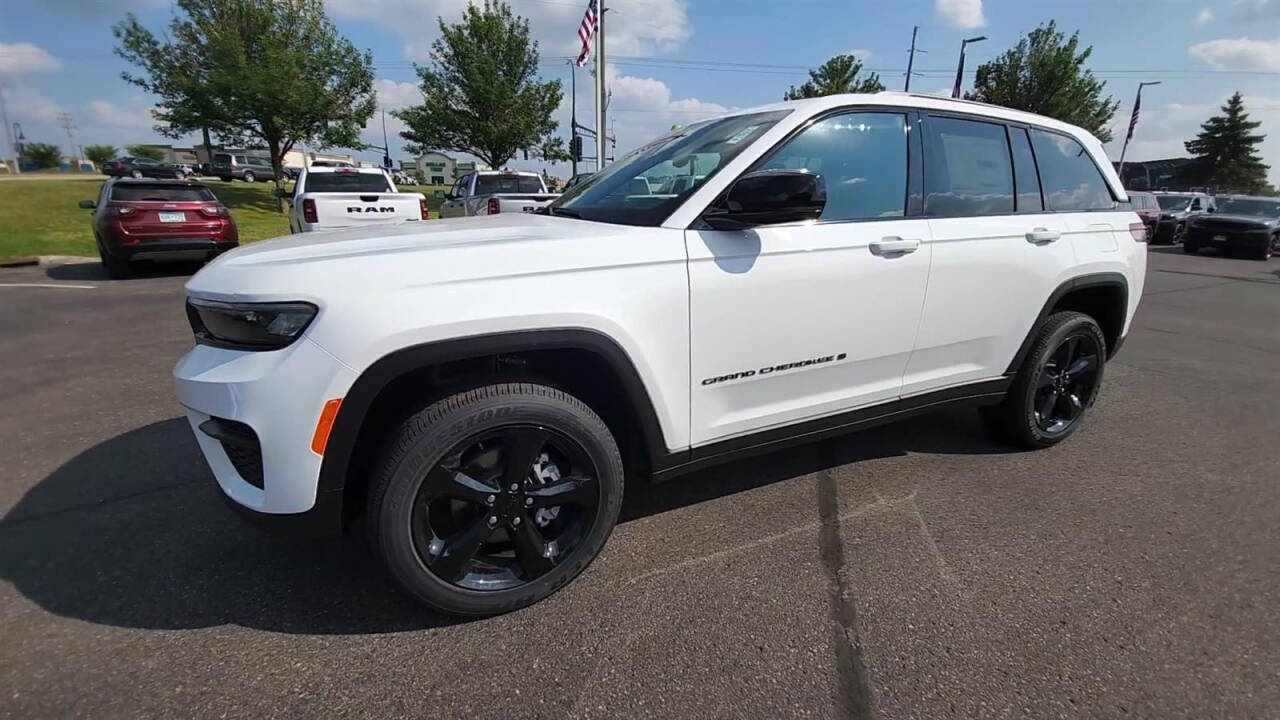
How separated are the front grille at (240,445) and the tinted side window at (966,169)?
9.44 feet

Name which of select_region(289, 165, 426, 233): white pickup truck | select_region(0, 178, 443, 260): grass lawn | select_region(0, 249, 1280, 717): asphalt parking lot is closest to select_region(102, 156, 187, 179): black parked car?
select_region(0, 178, 443, 260): grass lawn

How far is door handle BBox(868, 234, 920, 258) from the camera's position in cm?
267

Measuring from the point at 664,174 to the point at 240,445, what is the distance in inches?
75.5

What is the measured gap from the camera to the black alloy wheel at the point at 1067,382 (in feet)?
11.8

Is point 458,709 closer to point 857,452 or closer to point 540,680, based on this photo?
point 540,680

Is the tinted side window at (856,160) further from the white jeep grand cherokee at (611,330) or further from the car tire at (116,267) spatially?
the car tire at (116,267)

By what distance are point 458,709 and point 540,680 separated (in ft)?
0.83

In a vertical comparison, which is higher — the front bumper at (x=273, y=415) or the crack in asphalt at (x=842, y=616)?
the front bumper at (x=273, y=415)

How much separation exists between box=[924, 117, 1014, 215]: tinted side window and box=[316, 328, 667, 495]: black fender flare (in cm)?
182

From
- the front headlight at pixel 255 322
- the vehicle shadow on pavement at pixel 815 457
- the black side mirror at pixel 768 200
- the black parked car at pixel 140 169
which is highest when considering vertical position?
the black parked car at pixel 140 169

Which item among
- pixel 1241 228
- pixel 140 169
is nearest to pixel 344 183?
pixel 1241 228

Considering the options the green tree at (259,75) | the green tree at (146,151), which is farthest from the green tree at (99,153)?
the green tree at (259,75)

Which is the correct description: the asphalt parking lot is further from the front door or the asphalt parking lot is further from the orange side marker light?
the orange side marker light

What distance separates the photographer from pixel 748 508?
2994 millimetres
